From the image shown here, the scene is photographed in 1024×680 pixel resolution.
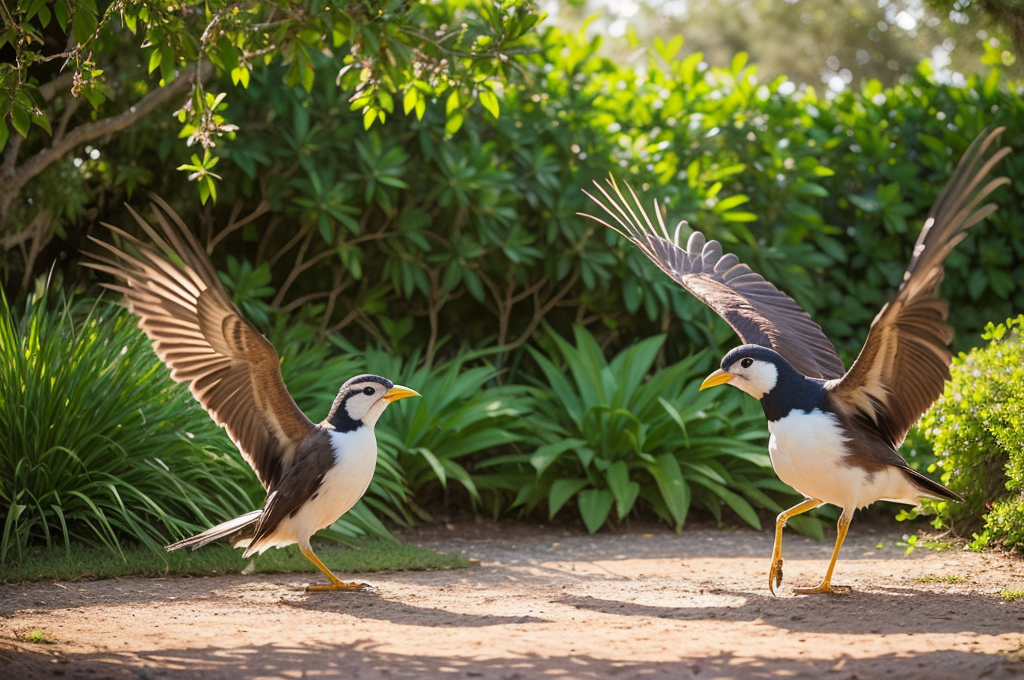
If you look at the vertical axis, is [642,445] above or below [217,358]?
below

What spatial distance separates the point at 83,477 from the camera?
5.44 meters

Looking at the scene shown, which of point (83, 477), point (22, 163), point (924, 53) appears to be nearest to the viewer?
point (83, 477)

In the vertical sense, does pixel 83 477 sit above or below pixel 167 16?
below

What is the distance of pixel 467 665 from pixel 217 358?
7.09 ft

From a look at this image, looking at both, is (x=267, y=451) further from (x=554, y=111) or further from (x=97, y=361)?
(x=554, y=111)

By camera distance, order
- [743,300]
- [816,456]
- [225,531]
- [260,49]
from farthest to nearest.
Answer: [743,300] → [260,49] → [225,531] → [816,456]

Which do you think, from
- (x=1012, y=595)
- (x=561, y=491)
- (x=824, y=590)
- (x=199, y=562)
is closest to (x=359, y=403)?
(x=199, y=562)

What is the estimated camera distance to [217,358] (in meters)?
4.82

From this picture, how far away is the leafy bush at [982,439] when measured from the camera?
210 inches

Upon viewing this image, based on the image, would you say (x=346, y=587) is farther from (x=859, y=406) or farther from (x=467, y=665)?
(x=859, y=406)

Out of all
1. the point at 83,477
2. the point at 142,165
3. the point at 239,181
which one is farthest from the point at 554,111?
the point at 83,477

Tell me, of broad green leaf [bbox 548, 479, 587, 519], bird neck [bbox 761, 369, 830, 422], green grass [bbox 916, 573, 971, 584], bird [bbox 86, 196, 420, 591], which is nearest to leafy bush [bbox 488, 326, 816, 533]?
broad green leaf [bbox 548, 479, 587, 519]

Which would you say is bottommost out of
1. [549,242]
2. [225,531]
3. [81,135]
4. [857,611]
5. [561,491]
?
[857,611]

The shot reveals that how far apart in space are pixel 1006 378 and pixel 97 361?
197 inches
